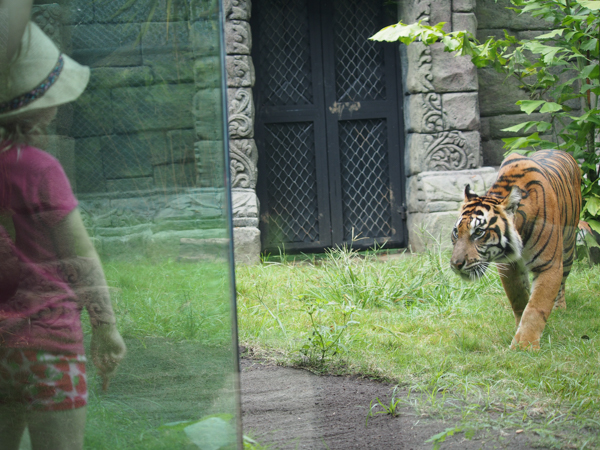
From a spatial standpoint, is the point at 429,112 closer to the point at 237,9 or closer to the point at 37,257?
the point at 237,9

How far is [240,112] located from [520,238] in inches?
134

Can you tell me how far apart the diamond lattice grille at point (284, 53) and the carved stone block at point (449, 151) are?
4.65 ft

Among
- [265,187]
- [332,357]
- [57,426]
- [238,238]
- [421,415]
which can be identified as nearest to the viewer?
[57,426]

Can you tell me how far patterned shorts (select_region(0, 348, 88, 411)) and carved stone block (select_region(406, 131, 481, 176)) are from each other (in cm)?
508

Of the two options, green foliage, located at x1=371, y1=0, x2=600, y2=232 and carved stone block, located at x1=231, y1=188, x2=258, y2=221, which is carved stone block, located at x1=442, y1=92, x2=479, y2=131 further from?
carved stone block, located at x1=231, y1=188, x2=258, y2=221

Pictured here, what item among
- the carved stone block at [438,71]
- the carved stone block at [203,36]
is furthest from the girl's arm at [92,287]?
the carved stone block at [438,71]

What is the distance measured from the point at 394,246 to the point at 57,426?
217 inches

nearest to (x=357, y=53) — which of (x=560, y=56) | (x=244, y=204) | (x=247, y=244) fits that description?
(x=244, y=204)

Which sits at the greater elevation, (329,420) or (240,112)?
(240,112)

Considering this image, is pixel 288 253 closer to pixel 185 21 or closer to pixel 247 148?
pixel 247 148

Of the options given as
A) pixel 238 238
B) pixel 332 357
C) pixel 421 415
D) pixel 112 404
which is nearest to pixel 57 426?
pixel 112 404

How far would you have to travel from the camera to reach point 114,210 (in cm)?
116

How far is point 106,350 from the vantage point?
1180mm

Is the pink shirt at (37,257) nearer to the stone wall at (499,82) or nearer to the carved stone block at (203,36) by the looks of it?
the carved stone block at (203,36)
